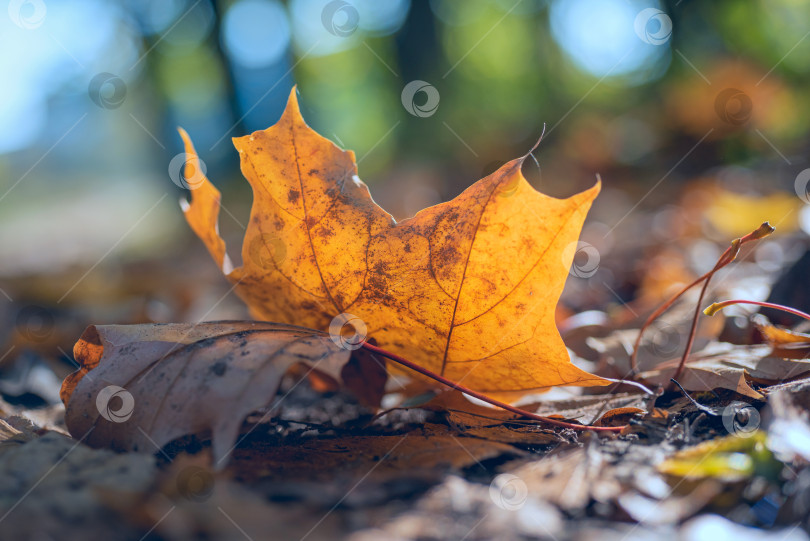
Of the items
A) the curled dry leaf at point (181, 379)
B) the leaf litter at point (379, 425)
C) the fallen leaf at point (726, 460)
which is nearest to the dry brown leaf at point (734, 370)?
the leaf litter at point (379, 425)

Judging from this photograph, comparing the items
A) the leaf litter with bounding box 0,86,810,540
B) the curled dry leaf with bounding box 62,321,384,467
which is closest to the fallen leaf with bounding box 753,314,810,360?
the leaf litter with bounding box 0,86,810,540

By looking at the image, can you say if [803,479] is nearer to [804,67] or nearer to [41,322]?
[41,322]

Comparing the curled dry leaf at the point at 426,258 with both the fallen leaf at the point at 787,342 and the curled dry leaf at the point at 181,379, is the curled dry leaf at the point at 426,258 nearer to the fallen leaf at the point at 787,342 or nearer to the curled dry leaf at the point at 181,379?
the curled dry leaf at the point at 181,379

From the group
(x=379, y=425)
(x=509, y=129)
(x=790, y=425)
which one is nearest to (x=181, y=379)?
(x=379, y=425)

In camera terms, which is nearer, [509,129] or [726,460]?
[726,460]

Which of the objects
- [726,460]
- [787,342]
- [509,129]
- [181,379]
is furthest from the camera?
[509,129]

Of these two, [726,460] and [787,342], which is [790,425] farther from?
[787,342]
